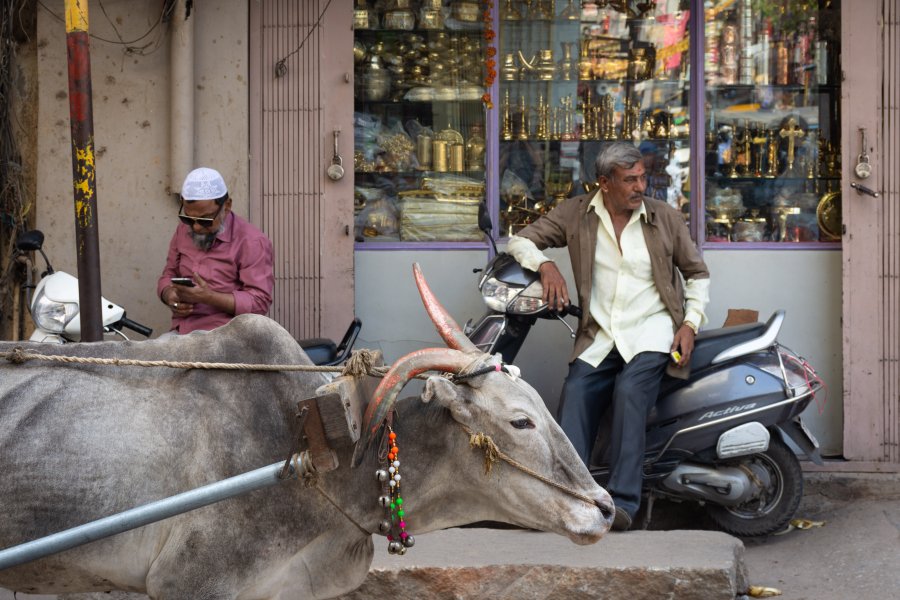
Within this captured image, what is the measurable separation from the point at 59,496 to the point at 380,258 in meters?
3.48

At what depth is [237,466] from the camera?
2975mm

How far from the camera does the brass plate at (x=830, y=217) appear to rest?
20.5 ft

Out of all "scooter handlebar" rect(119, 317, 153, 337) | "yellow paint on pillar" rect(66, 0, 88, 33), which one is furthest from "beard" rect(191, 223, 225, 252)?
"yellow paint on pillar" rect(66, 0, 88, 33)

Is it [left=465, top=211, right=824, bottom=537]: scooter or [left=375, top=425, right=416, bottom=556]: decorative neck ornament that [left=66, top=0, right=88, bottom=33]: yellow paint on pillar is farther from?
[left=465, top=211, right=824, bottom=537]: scooter

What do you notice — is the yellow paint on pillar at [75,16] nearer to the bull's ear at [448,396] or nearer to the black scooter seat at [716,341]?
the bull's ear at [448,396]

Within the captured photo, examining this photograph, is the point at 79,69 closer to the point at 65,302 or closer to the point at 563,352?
the point at 65,302

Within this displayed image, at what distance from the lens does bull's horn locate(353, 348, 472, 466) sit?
2908mm

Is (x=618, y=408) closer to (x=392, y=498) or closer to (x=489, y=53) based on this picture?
(x=392, y=498)

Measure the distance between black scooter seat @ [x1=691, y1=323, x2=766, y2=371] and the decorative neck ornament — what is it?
2573 millimetres

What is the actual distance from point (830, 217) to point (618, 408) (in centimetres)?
203

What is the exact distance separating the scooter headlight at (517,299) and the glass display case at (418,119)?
1.05 m

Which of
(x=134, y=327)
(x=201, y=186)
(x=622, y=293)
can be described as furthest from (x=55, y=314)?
(x=622, y=293)

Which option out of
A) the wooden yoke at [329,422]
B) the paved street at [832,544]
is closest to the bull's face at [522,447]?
the wooden yoke at [329,422]

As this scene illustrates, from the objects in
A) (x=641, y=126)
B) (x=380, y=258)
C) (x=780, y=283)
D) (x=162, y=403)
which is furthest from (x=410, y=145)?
(x=162, y=403)
